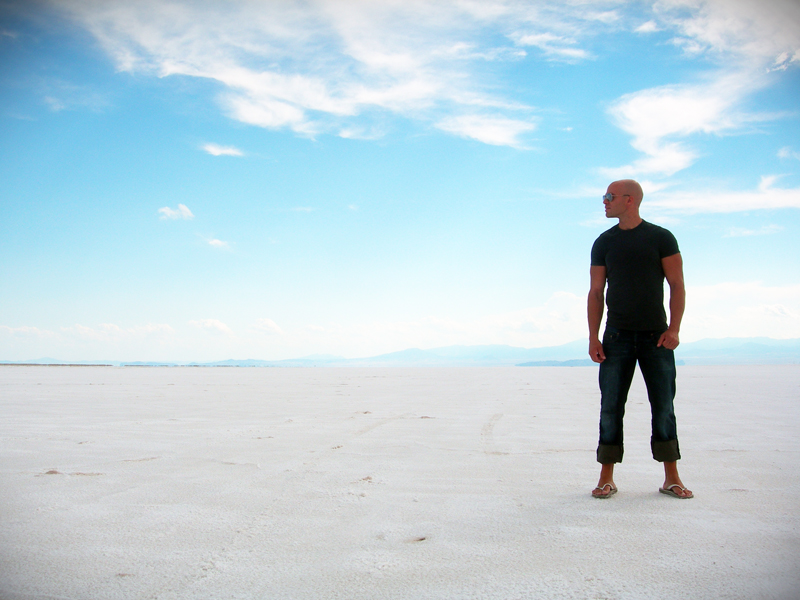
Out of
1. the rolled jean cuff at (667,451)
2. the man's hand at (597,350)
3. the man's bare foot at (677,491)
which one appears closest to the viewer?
the man's bare foot at (677,491)

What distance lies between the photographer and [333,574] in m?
2.00

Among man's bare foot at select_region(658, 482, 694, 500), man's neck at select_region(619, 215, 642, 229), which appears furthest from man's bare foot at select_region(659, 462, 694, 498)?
man's neck at select_region(619, 215, 642, 229)

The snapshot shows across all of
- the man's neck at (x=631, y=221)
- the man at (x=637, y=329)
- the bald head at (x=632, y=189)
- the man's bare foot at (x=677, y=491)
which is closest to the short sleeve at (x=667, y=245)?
the man at (x=637, y=329)

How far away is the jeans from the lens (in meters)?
3.15

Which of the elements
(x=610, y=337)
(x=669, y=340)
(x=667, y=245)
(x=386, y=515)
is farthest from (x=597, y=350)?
(x=386, y=515)

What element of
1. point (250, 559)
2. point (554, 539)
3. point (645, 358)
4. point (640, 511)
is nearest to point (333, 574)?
point (250, 559)

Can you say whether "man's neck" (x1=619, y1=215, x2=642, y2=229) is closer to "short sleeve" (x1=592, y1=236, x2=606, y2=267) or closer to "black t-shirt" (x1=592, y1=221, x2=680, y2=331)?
"black t-shirt" (x1=592, y1=221, x2=680, y2=331)

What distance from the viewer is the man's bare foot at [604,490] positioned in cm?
303

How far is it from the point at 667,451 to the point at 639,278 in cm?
110

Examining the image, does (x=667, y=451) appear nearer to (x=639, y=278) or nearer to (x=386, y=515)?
(x=639, y=278)

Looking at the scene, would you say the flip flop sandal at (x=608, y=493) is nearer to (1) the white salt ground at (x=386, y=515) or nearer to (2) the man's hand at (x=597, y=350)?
(1) the white salt ground at (x=386, y=515)

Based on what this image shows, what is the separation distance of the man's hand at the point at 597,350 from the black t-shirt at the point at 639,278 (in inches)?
6.1

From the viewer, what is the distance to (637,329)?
127 inches

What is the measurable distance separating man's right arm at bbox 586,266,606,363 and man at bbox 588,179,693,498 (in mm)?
14
